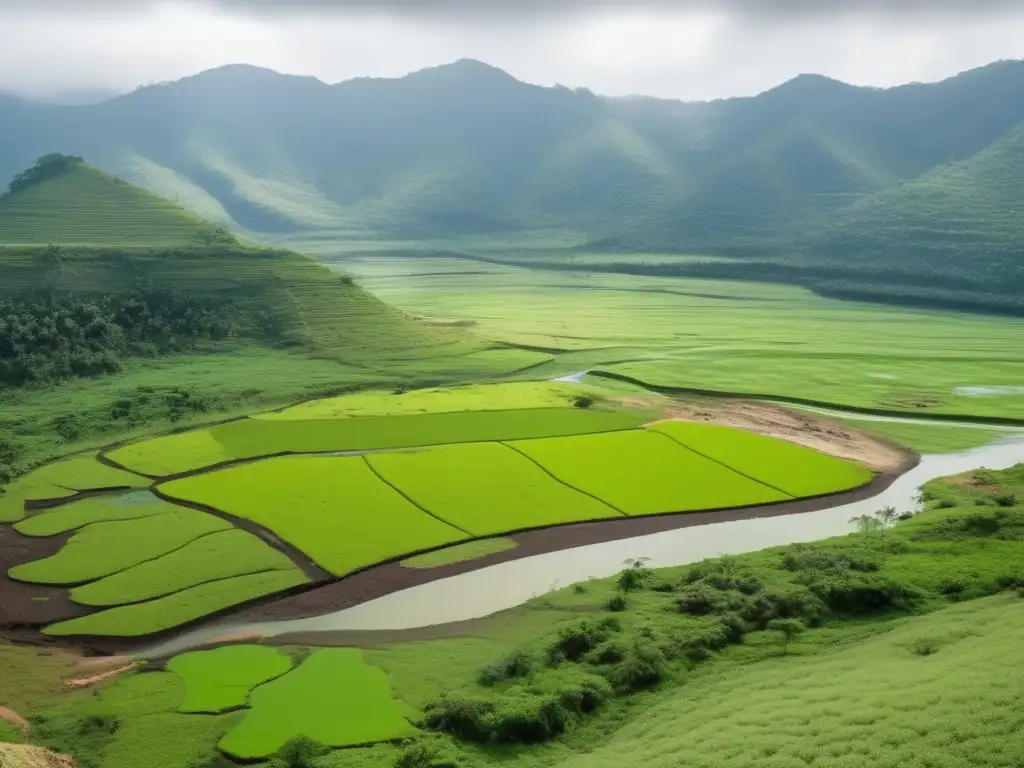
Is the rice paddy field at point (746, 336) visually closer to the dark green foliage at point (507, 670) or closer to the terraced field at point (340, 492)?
the terraced field at point (340, 492)

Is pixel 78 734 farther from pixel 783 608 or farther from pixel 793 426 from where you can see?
pixel 793 426

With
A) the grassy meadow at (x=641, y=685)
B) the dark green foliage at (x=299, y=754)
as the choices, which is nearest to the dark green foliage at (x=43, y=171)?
the grassy meadow at (x=641, y=685)

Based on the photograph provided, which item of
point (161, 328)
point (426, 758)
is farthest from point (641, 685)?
point (161, 328)

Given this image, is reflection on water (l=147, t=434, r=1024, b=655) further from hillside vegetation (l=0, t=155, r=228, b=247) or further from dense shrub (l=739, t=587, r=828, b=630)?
hillside vegetation (l=0, t=155, r=228, b=247)

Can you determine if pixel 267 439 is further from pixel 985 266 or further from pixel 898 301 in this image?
pixel 985 266

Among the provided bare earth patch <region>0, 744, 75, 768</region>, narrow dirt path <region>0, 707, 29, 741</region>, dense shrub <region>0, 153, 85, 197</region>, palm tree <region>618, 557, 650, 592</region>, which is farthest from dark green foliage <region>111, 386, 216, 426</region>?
dense shrub <region>0, 153, 85, 197</region>

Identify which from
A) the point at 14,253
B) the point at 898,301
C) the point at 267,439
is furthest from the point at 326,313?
the point at 898,301
